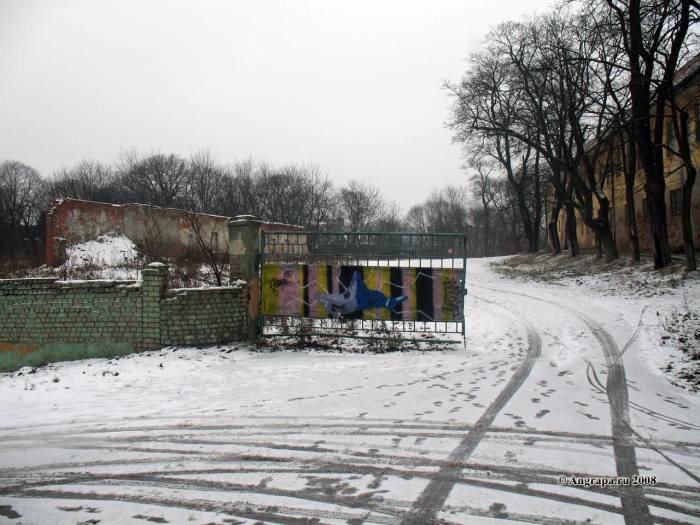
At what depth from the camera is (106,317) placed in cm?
930

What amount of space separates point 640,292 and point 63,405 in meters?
14.5

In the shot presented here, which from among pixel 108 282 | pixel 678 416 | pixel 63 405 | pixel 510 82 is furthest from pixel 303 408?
pixel 510 82

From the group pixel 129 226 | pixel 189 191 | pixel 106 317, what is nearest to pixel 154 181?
pixel 189 191

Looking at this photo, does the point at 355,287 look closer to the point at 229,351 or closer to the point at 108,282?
the point at 229,351

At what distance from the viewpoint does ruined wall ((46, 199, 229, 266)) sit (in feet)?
64.3

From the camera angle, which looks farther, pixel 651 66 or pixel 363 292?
pixel 651 66

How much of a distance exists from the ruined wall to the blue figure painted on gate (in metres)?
11.4

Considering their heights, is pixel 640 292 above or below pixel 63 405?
above

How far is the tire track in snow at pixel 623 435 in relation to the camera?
3068 millimetres

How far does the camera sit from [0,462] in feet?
14.2

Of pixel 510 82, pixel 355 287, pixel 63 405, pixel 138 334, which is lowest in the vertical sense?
pixel 63 405

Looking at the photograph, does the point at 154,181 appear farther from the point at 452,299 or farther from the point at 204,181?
the point at 452,299

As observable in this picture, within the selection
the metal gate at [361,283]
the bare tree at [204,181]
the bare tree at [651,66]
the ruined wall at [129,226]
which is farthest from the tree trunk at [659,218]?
the bare tree at [204,181]

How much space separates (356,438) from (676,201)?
23064 millimetres
